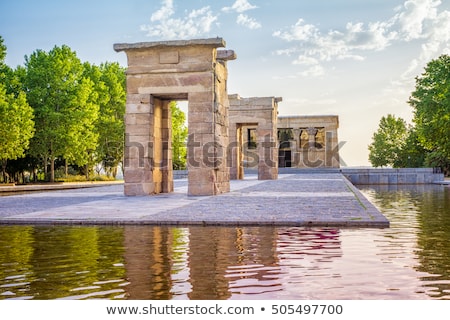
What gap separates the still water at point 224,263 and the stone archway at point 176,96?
10.1 metres

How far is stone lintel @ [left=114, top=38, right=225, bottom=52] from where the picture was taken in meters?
21.4

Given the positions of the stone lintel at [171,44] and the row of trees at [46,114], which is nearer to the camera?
the stone lintel at [171,44]

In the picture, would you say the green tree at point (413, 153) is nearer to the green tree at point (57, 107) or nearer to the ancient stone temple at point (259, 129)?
the ancient stone temple at point (259, 129)

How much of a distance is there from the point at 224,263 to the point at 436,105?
36.1m

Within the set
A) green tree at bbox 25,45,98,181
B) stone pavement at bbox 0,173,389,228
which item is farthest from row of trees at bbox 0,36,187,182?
stone pavement at bbox 0,173,389,228

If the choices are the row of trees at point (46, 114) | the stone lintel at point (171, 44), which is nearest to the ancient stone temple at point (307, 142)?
the row of trees at point (46, 114)

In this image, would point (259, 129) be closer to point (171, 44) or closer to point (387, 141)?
point (171, 44)

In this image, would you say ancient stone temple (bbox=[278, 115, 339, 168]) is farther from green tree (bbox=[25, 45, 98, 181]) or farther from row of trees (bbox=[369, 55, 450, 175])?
green tree (bbox=[25, 45, 98, 181])

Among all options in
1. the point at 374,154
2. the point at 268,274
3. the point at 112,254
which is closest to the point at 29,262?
the point at 112,254

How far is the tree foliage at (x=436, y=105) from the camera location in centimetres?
3912

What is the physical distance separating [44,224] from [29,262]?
5.02m

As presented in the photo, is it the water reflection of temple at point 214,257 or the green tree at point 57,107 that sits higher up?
the green tree at point 57,107
